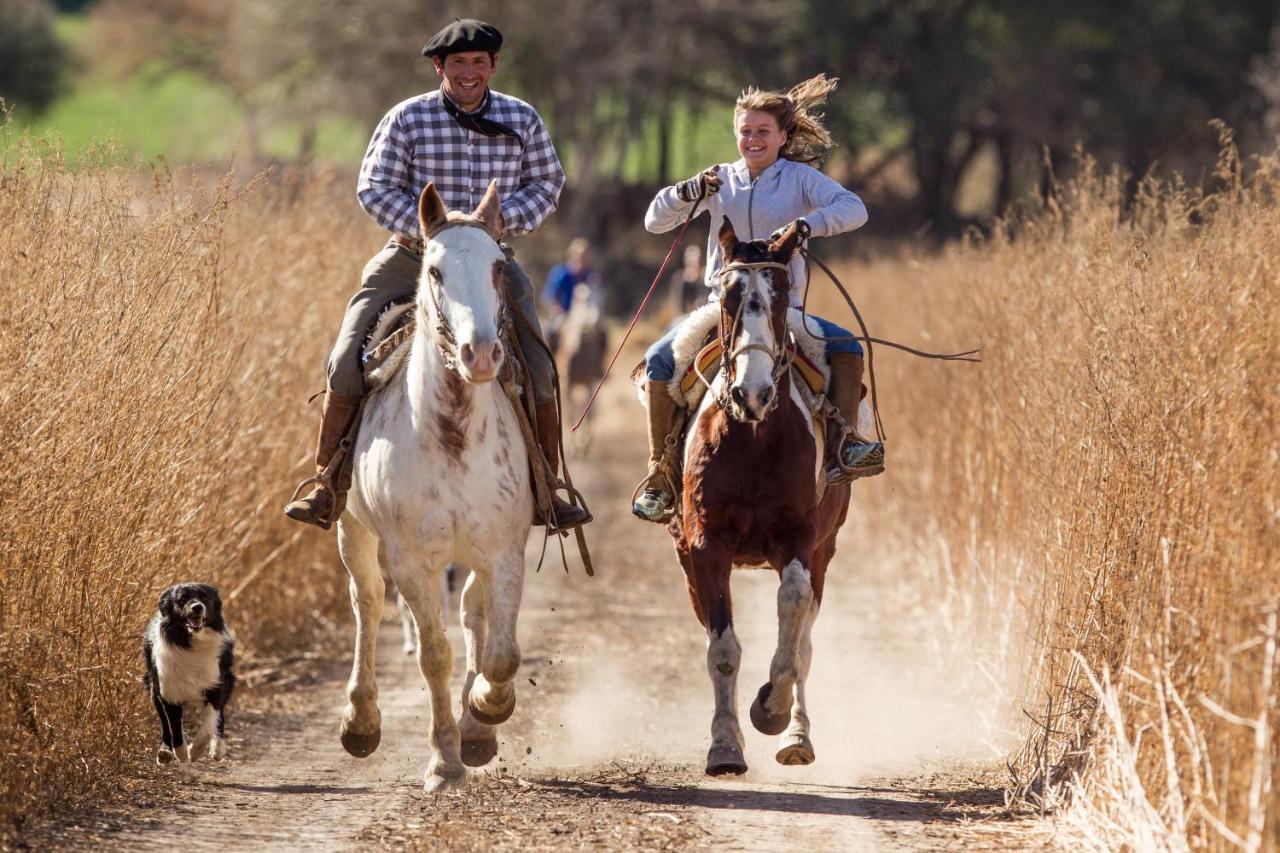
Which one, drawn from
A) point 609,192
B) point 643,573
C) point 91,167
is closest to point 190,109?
point 609,192

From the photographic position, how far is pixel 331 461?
8102 mm

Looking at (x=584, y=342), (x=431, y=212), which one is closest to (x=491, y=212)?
(x=431, y=212)

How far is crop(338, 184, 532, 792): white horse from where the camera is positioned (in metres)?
7.26

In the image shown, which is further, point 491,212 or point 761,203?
point 761,203

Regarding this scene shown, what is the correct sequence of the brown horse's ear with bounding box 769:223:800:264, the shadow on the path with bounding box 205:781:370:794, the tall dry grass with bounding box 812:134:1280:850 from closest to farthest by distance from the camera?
1. the tall dry grass with bounding box 812:134:1280:850
2. the brown horse's ear with bounding box 769:223:800:264
3. the shadow on the path with bounding box 205:781:370:794

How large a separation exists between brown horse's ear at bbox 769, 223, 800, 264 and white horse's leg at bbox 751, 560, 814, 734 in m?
1.37

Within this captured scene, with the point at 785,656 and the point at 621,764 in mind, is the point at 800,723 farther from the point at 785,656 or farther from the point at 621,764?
the point at 621,764

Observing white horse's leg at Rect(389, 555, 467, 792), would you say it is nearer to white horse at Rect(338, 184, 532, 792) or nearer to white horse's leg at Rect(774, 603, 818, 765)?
white horse at Rect(338, 184, 532, 792)

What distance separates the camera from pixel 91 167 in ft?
26.5

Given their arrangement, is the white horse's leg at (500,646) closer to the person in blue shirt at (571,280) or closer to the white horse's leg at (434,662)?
the white horse's leg at (434,662)

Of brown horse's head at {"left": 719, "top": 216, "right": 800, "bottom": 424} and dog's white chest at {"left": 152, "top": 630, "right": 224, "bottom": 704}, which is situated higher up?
brown horse's head at {"left": 719, "top": 216, "right": 800, "bottom": 424}

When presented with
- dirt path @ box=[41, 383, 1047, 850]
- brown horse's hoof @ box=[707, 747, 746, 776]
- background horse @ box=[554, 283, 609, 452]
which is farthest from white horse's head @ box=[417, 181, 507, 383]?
background horse @ box=[554, 283, 609, 452]

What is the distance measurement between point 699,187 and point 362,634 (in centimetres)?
270

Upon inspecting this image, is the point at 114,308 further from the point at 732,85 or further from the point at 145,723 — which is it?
the point at 732,85
